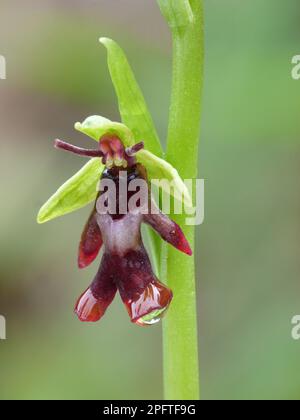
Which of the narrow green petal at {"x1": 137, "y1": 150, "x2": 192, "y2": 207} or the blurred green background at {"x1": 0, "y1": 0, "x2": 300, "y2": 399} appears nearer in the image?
the narrow green petal at {"x1": 137, "y1": 150, "x2": 192, "y2": 207}

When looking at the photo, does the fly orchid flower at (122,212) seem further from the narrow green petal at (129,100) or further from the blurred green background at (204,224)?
the blurred green background at (204,224)

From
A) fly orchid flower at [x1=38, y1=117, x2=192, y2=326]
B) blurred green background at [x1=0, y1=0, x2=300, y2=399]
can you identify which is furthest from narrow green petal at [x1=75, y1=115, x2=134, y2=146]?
blurred green background at [x1=0, y1=0, x2=300, y2=399]

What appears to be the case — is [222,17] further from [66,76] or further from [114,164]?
[114,164]

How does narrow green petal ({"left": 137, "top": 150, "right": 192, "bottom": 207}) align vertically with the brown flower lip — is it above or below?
above

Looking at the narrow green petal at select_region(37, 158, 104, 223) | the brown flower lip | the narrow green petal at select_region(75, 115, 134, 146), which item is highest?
the narrow green petal at select_region(75, 115, 134, 146)

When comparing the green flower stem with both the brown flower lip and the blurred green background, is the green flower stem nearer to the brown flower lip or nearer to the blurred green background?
the brown flower lip

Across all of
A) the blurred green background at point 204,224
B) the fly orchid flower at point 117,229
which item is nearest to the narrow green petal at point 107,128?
the fly orchid flower at point 117,229
